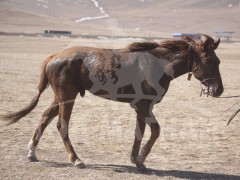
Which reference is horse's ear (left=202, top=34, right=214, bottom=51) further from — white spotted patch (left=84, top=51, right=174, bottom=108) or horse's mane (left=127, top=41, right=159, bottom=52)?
horse's mane (left=127, top=41, right=159, bottom=52)

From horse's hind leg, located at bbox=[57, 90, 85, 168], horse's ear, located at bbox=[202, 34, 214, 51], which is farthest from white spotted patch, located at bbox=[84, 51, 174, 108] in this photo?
horse's ear, located at bbox=[202, 34, 214, 51]

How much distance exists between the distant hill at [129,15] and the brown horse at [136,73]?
96394 mm

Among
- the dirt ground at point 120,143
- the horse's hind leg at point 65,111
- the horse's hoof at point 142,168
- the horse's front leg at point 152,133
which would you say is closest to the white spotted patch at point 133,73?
the horse's front leg at point 152,133

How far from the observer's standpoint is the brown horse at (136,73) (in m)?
6.29

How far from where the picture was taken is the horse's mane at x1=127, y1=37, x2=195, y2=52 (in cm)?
646

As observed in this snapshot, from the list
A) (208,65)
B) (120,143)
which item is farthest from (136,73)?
(120,143)

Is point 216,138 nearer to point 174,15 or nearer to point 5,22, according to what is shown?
point 5,22

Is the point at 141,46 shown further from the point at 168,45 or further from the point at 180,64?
the point at 180,64

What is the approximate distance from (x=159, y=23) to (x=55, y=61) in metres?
131

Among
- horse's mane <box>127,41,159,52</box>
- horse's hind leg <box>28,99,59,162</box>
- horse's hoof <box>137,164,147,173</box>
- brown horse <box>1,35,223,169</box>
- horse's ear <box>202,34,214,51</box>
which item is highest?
horse's ear <box>202,34,214,51</box>

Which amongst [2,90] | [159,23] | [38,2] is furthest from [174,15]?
[2,90]

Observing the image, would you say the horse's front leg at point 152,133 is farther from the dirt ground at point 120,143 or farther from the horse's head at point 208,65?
the horse's head at point 208,65

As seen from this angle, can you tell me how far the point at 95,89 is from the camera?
6.65 meters

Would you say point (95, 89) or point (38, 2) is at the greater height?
point (38, 2)
